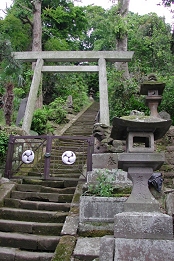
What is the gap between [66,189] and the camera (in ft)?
21.9

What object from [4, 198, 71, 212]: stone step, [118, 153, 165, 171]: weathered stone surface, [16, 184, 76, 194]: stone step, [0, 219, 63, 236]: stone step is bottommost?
[0, 219, 63, 236]: stone step

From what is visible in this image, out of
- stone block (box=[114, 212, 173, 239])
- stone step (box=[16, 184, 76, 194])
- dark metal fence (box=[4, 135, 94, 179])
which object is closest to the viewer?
stone block (box=[114, 212, 173, 239])

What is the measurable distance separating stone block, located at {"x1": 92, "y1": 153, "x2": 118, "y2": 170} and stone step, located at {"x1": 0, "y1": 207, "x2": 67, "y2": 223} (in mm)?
1258

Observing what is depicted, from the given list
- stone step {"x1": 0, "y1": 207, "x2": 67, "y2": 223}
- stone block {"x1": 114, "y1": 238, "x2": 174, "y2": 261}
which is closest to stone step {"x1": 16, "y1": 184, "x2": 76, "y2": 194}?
stone step {"x1": 0, "y1": 207, "x2": 67, "y2": 223}

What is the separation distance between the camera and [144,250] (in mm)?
3592

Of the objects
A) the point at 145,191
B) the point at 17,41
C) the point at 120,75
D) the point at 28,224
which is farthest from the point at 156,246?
the point at 17,41

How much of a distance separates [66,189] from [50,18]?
15.5 m

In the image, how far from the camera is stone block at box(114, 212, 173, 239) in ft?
12.1

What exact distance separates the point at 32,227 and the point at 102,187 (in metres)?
1.60

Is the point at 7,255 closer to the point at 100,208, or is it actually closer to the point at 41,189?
the point at 100,208

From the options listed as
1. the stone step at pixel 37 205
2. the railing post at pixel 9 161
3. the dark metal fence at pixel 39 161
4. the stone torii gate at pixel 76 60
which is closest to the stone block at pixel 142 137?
the stone step at pixel 37 205

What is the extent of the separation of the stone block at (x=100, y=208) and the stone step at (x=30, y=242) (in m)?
0.69

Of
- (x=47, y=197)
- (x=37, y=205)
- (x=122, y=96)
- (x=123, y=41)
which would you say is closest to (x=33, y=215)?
(x=37, y=205)

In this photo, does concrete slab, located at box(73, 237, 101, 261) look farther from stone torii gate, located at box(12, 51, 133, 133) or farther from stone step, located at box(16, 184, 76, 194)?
stone torii gate, located at box(12, 51, 133, 133)
